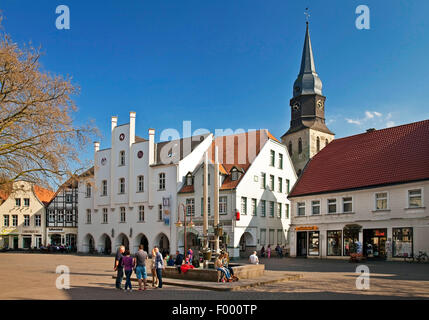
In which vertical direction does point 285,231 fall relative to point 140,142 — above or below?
below

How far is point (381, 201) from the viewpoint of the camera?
3428 centimetres

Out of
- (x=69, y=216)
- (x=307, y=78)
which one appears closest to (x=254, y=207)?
(x=307, y=78)

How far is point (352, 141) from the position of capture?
41.9 m

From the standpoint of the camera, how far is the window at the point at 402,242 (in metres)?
31.6

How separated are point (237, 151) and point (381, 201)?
17105 mm

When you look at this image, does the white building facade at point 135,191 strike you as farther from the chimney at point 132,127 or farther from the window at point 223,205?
the window at point 223,205

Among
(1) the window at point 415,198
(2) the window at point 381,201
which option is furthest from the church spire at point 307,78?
(1) the window at point 415,198

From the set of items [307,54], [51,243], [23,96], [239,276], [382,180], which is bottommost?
[51,243]

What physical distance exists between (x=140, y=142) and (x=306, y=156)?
25.6m

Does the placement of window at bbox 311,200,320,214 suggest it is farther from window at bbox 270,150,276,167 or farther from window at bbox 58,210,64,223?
window at bbox 58,210,64,223
